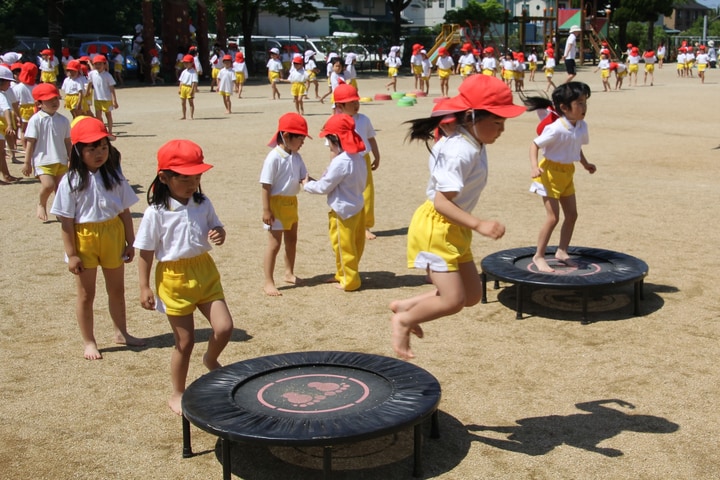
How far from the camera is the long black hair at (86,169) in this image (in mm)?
5555

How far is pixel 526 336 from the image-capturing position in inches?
247

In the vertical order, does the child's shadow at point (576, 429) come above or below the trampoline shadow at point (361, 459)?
above

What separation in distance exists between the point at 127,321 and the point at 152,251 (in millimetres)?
2176

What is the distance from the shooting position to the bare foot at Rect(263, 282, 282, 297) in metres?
7.41

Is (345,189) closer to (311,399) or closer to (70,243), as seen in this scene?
(70,243)

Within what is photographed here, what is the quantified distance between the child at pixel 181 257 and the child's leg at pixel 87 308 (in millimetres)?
1170

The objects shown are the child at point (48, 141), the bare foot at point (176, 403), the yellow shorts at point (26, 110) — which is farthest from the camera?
the yellow shorts at point (26, 110)

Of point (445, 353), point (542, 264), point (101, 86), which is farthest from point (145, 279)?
point (101, 86)

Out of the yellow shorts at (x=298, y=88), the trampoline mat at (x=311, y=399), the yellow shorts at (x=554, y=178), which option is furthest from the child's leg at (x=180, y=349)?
the yellow shorts at (x=298, y=88)

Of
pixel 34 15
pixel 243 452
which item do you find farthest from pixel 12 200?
pixel 34 15

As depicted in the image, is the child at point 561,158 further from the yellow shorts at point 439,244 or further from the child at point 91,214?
the child at point 91,214

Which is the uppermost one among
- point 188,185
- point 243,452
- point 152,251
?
point 188,185

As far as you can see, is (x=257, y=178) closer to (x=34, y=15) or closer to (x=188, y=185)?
(x=188, y=185)

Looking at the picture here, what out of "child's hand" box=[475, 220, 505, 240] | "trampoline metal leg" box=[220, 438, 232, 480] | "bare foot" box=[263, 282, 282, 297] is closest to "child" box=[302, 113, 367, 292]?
"bare foot" box=[263, 282, 282, 297]
